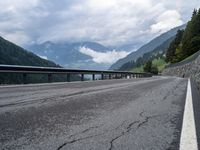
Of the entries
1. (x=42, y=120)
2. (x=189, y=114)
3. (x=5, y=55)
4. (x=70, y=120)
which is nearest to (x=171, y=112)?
(x=189, y=114)

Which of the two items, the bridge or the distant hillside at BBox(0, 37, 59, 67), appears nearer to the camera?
the bridge

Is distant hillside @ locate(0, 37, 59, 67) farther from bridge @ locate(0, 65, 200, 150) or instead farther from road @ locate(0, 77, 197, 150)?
road @ locate(0, 77, 197, 150)

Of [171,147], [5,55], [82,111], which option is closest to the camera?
[171,147]

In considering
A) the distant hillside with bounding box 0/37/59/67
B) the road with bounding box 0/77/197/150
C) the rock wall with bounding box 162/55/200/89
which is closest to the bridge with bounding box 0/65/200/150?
→ the road with bounding box 0/77/197/150

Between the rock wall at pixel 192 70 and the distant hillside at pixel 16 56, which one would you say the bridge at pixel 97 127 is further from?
the distant hillside at pixel 16 56

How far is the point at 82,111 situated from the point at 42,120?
1.37 m

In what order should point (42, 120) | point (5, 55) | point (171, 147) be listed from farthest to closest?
point (5, 55), point (42, 120), point (171, 147)

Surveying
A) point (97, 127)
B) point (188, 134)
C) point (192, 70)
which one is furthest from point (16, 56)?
point (188, 134)

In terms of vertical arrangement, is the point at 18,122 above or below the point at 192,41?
below

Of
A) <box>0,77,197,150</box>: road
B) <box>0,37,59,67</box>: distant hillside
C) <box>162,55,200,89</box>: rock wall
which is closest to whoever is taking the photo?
<box>0,77,197,150</box>: road

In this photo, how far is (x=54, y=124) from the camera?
5410mm

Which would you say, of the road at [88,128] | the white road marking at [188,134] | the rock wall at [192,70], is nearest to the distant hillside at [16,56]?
the rock wall at [192,70]

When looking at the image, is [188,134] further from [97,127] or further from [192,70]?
[192,70]

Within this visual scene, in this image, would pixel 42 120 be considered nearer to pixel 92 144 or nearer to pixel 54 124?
pixel 54 124
